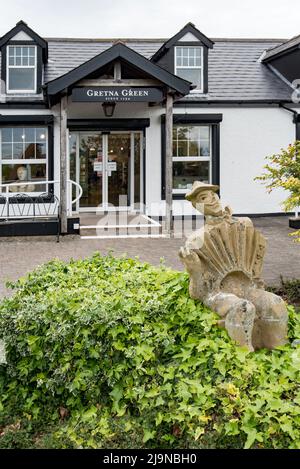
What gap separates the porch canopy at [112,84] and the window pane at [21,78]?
3156mm

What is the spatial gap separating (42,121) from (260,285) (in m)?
13.1

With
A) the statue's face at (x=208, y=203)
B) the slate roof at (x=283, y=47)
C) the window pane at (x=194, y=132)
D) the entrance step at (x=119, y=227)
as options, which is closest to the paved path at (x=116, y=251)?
the entrance step at (x=119, y=227)

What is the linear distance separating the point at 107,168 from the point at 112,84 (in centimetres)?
452

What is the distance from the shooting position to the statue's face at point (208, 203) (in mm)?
4473

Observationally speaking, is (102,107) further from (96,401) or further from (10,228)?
(96,401)

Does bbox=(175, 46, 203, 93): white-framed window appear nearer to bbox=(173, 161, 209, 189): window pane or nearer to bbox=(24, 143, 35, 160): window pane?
bbox=(173, 161, 209, 189): window pane

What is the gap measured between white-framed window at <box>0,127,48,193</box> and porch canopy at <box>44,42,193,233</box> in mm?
2929

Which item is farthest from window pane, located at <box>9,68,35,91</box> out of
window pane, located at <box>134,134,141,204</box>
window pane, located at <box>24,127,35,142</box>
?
window pane, located at <box>134,134,141,204</box>

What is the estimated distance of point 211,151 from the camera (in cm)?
1753

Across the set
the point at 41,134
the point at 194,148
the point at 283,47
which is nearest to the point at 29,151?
the point at 41,134

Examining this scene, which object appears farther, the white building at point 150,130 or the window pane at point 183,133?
the window pane at point 183,133

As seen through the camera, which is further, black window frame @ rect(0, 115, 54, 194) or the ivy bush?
black window frame @ rect(0, 115, 54, 194)

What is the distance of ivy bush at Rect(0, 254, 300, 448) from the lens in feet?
11.5

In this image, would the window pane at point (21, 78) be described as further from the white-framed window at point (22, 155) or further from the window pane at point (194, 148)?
the window pane at point (194, 148)
